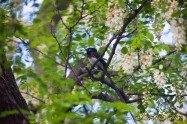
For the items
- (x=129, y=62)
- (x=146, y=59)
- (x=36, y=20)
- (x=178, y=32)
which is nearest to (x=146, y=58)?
(x=146, y=59)

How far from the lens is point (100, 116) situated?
209 cm

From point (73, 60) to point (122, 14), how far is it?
4.99 feet

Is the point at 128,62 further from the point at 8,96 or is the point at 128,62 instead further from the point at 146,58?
the point at 8,96

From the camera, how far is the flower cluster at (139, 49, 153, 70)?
14.4 feet

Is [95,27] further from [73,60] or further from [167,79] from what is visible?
[167,79]

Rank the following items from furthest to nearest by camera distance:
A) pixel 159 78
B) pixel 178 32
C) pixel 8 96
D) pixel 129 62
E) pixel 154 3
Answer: pixel 129 62, pixel 159 78, pixel 154 3, pixel 178 32, pixel 8 96

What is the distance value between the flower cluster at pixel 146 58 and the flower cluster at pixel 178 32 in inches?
48.9

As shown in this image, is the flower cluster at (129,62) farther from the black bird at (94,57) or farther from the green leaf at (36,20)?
the green leaf at (36,20)

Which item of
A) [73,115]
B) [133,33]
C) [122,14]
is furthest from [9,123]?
[133,33]

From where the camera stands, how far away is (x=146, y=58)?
4.43 meters

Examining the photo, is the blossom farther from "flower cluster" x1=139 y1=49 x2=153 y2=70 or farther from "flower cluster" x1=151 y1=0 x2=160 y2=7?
"flower cluster" x1=151 y1=0 x2=160 y2=7

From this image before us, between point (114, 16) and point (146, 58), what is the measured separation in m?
0.78

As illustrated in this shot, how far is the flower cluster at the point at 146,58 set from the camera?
14.4ft

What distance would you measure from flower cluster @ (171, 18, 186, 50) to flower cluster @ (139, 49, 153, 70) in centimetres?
124
